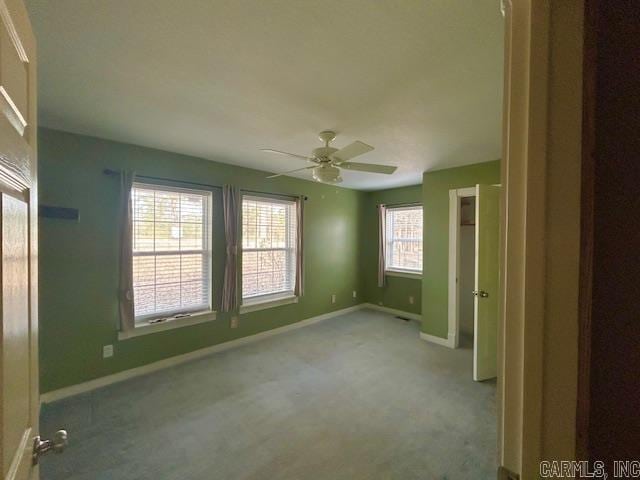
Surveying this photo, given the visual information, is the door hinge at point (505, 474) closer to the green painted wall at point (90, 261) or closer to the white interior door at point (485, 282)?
the white interior door at point (485, 282)

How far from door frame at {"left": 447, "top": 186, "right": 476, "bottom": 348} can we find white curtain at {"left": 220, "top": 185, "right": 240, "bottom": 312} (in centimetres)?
287

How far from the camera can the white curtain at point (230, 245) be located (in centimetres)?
339

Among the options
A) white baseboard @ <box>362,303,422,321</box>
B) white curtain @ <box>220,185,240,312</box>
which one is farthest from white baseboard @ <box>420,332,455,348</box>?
white curtain @ <box>220,185,240,312</box>

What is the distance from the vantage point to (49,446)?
0.71 meters

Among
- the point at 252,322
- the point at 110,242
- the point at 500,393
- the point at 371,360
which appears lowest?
the point at 371,360

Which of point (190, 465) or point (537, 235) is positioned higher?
point (537, 235)

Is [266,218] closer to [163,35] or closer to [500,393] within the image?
[163,35]

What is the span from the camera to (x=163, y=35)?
1265mm

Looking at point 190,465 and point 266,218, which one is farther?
point 266,218

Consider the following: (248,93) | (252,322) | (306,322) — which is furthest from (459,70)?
(306,322)

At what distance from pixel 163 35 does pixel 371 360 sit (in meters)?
3.36

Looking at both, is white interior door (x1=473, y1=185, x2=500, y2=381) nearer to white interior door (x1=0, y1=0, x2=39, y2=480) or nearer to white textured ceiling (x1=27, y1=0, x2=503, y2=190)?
white textured ceiling (x1=27, y1=0, x2=503, y2=190)

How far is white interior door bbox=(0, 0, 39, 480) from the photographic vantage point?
1.71ft

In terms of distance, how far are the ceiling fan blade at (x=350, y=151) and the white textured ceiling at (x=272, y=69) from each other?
252 mm
